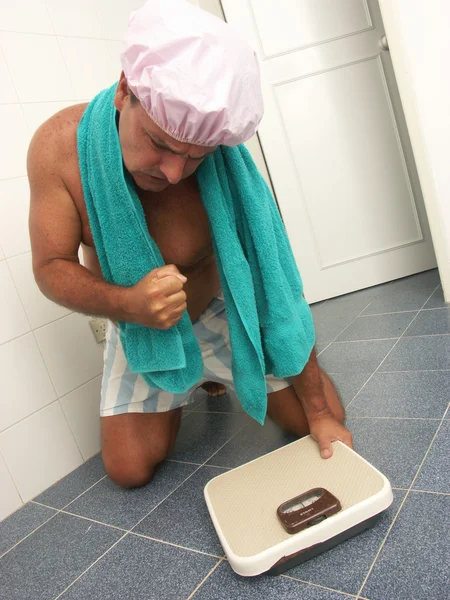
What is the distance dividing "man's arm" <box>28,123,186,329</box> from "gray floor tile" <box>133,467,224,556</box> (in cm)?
40

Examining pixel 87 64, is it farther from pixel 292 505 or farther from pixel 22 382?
pixel 292 505

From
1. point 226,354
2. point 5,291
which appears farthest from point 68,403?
point 226,354

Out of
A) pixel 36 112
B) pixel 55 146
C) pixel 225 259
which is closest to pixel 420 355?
pixel 225 259

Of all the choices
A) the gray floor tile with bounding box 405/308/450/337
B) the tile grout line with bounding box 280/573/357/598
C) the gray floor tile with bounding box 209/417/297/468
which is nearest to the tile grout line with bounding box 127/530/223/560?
the tile grout line with bounding box 280/573/357/598

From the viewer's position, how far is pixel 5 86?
4.22 feet

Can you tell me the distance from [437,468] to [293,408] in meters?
0.35

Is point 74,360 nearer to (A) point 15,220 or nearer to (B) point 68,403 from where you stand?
(B) point 68,403

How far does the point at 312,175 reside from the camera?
2.02 metres

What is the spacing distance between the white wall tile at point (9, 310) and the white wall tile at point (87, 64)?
62 cm

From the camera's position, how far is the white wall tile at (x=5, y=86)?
4.19ft

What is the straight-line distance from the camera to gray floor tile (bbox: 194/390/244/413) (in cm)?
142

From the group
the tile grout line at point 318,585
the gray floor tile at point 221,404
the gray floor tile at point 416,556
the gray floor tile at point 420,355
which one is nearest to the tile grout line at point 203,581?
the tile grout line at point 318,585

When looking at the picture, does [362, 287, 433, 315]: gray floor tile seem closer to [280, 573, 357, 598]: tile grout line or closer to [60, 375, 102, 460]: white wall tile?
[60, 375, 102, 460]: white wall tile

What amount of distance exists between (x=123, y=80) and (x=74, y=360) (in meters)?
0.83
